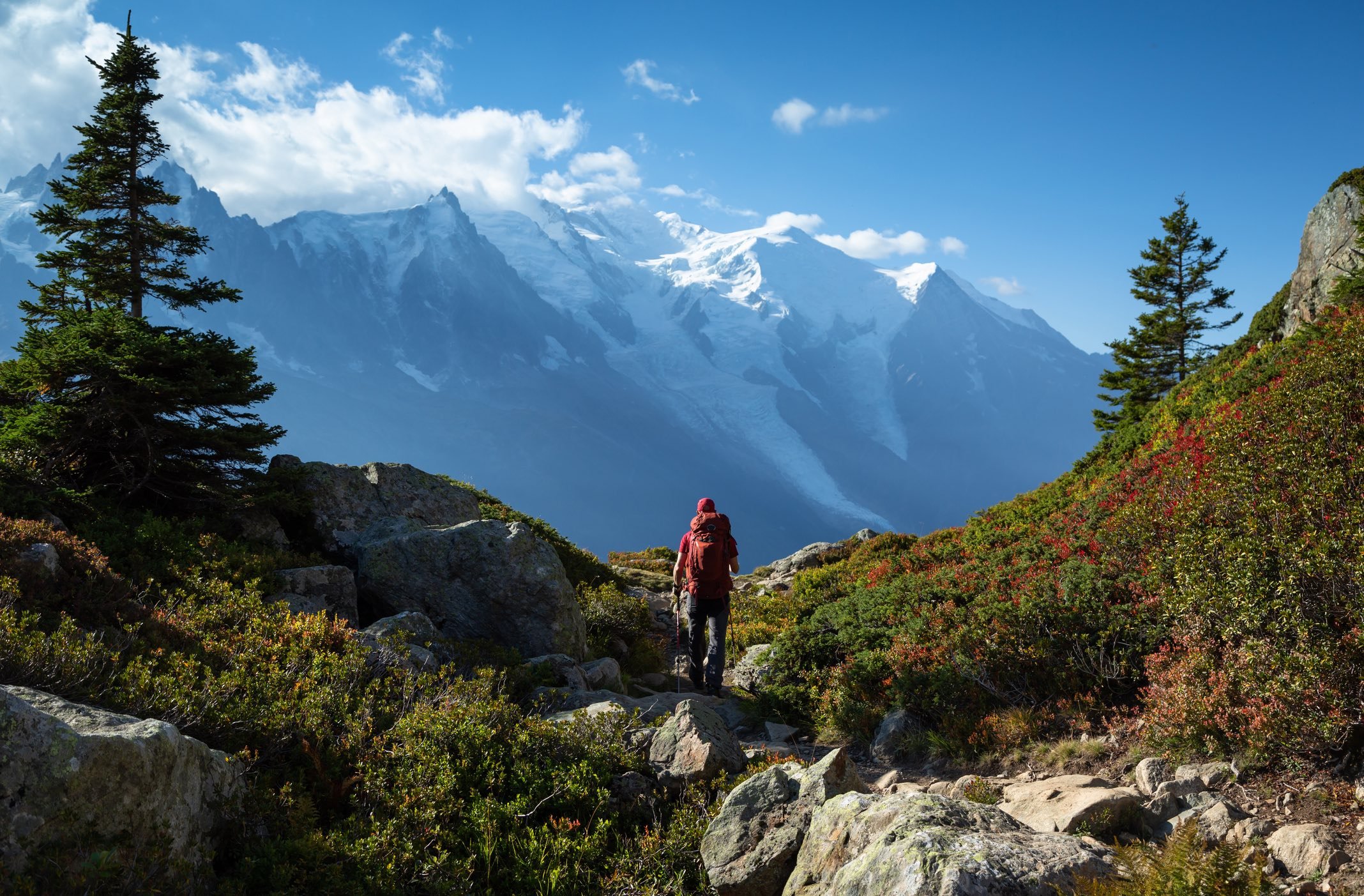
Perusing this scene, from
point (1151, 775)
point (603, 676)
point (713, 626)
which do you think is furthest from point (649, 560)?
point (1151, 775)

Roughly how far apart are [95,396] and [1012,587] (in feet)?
49.8

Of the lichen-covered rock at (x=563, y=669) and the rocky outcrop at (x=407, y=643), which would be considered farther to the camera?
the lichen-covered rock at (x=563, y=669)

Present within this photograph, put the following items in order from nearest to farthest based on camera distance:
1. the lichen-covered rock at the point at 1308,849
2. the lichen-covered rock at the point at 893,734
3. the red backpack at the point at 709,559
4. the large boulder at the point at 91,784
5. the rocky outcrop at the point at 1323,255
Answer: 1. the large boulder at the point at 91,784
2. the lichen-covered rock at the point at 1308,849
3. the lichen-covered rock at the point at 893,734
4. the red backpack at the point at 709,559
5. the rocky outcrop at the point at 1323,255

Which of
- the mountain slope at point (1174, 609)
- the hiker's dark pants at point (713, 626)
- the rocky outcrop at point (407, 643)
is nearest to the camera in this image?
the mountain slope at point (1174, 609)

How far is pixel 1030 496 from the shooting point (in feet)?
62.7

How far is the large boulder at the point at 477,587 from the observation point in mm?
11609

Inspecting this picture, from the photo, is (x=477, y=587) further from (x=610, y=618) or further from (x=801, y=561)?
(x=801, y=561)

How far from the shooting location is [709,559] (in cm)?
1172

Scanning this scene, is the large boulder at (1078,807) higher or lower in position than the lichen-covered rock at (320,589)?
lower

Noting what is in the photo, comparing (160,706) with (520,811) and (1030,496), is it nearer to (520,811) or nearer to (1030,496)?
(520,811)

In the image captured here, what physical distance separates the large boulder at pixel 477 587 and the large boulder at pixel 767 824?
633 centimetres

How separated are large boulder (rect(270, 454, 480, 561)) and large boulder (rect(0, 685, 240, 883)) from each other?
8309mm

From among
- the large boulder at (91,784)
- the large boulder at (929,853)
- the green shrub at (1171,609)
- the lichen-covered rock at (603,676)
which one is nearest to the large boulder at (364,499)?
the lichen-covered rock at (603,676)

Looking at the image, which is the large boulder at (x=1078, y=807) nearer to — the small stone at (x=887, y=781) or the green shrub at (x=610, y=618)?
the small stone at (x=887, y=781)
